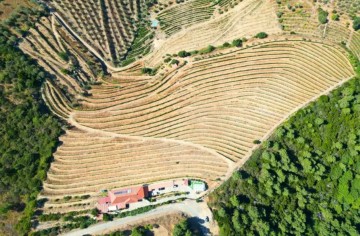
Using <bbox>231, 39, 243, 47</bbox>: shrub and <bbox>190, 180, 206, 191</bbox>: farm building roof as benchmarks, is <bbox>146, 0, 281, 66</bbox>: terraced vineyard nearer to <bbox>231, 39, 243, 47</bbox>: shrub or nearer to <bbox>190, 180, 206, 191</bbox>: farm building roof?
<bbox>231, 39, 243, 47</bbox>: shrub

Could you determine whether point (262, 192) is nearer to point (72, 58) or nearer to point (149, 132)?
point (149, 132)

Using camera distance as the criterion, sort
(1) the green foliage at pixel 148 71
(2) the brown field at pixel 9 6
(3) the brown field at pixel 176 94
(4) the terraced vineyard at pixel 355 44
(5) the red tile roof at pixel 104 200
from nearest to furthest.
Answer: (5) the red tile roof at pixel 104 200 < (3) the brown field at pixel 176 94 < (4) the terraced vineyard at pixel 355 44 < (2) the brown field at pixel 9 6 < (1) the green foliage at pixel 148 71

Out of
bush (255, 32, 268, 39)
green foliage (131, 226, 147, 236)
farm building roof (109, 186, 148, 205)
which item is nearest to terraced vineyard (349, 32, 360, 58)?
bush (255, 32, 268, 39)

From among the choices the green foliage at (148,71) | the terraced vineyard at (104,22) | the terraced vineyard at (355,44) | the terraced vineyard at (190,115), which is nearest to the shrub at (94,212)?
the terraced vineyard at (190,115)

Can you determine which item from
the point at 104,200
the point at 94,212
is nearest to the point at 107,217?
the point at 94,212

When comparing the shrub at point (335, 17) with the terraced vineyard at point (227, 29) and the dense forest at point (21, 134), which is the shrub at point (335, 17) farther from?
the dense forest at point (21, 134)

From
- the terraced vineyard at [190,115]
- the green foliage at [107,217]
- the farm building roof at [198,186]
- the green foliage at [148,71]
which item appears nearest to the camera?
the green foliage at [107,217]

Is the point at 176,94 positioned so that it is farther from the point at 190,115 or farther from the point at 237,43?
the point at 237,43
